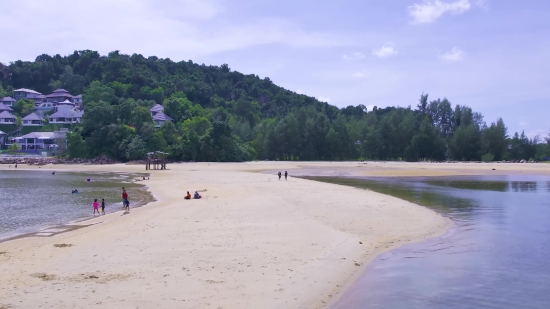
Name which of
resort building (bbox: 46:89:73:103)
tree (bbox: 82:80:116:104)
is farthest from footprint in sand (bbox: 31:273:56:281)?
resort building (bbox: 46:89:73:103)

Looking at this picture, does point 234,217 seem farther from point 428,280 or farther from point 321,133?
point 321,133

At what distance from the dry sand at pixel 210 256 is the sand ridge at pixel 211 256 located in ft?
0.08

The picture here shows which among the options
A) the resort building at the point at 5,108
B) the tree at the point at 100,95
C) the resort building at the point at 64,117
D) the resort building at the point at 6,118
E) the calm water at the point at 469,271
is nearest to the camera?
the calm water at the point at 469,271

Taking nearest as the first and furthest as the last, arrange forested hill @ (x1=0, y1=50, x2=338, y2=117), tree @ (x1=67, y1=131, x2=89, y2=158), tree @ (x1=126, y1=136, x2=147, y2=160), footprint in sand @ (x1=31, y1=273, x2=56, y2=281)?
footprint in sand @ (x1=31, y1=273, x2=56, y2=281), tree @ (x1=126, y1=136, x2=147, y2=160), tree @ (x1=67, y1=131, x2=89, y2=158), forested hill @ (x1=0, y1=50, x2=338, y2=117)

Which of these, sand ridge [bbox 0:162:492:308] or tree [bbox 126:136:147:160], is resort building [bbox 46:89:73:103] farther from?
sand ridge [bbox 0:162:492:308]

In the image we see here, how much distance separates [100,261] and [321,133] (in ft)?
248

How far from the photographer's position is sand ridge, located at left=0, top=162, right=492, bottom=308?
8.83 metres

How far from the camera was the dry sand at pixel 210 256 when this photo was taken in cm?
882

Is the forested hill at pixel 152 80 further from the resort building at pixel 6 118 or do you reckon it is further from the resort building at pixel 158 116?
the resort building at pixel 6 118

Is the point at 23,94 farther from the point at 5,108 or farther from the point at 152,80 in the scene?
the point at 152,80

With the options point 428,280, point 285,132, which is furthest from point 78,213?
point 285,132

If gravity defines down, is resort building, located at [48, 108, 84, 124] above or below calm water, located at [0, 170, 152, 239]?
above

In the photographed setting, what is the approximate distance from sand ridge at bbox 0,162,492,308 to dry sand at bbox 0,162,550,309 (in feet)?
0.08

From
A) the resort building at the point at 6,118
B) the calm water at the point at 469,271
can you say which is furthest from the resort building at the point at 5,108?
the calm water at the point at 469,271
